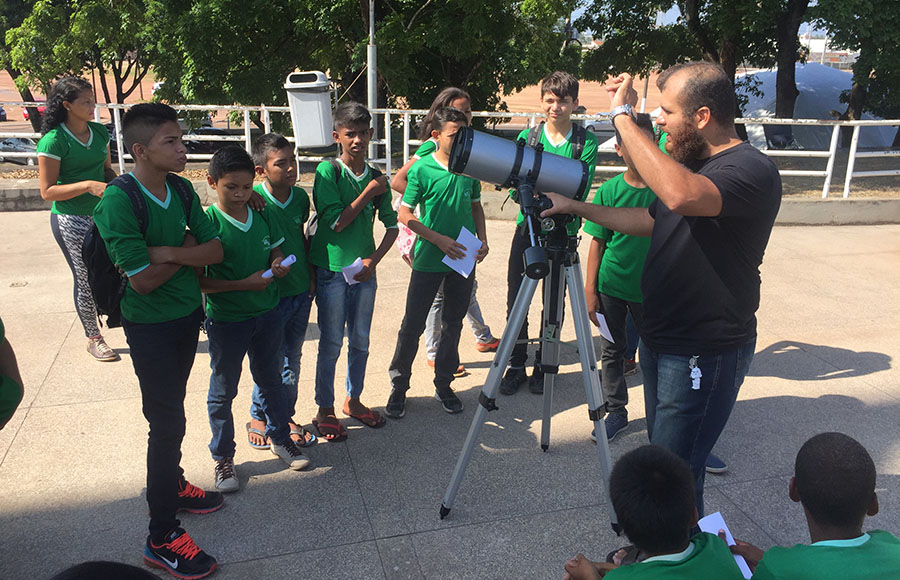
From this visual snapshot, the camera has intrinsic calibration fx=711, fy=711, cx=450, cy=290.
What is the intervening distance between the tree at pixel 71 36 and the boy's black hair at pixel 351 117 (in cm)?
1111

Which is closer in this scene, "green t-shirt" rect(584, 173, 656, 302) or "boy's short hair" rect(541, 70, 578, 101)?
"green t-shirt" rect(584, 173, 656, 302)

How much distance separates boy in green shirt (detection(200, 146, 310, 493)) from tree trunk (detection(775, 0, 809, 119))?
12.6 metres

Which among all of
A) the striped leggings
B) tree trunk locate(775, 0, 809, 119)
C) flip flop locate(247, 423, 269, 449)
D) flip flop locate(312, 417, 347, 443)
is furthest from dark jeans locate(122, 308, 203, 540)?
tree trunk locate(775, 0, 809, 119)

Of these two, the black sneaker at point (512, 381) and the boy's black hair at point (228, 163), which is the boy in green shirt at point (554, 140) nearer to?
the black sneaker at point (512, 381)

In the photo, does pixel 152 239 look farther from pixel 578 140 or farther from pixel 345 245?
pixel 578 140

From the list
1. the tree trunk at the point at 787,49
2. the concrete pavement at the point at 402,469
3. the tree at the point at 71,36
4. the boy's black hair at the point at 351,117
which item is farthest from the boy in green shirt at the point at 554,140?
the tree at the point at 71,36

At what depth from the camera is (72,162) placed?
4340mm

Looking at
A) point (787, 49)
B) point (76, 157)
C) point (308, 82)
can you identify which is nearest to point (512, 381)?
point (76, 157)

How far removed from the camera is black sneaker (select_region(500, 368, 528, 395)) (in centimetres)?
441

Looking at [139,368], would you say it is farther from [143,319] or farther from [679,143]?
[679,143]

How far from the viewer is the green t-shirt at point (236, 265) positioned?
10.3ft

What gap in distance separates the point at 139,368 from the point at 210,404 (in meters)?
0.58

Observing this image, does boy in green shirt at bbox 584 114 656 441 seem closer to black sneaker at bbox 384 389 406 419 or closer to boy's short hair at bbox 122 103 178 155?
black sneaker at bbox 384 389 406 419

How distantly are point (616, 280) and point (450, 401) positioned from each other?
118 centimetres
